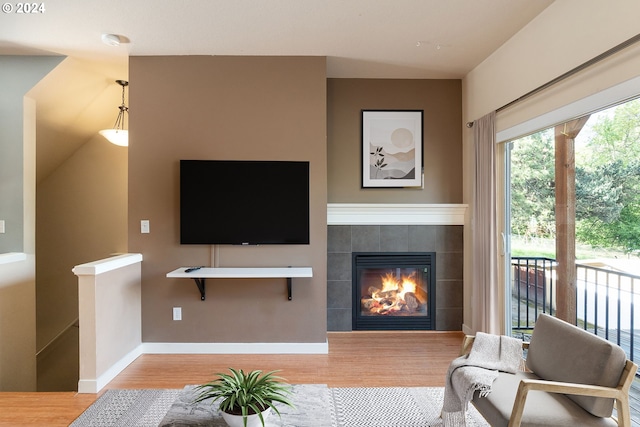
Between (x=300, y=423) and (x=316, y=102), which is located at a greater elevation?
(x=316, y=102)

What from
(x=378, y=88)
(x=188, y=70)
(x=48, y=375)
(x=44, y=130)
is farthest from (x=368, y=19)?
(x=48, y=375)

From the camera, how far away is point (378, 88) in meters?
4.22

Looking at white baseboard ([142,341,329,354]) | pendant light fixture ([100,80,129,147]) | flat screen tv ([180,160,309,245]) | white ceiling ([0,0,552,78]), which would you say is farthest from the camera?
pendant light fixture ([100,80,129,147])

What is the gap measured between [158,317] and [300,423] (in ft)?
8.01

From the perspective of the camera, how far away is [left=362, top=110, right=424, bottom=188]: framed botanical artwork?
13.8ft

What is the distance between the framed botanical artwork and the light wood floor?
5.69 ft

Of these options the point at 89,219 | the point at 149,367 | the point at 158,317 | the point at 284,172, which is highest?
the point at 284,172

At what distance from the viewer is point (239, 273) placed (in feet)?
10.9

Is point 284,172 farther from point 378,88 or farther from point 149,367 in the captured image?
point 149,367

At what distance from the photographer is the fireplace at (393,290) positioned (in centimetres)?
421

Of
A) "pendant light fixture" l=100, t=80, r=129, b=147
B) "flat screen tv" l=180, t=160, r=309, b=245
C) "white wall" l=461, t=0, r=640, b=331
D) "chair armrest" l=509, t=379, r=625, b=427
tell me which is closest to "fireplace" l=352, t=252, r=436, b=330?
"white wall" l=461, t=0, r=640, b=331

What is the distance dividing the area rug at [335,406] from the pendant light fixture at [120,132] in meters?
2.41

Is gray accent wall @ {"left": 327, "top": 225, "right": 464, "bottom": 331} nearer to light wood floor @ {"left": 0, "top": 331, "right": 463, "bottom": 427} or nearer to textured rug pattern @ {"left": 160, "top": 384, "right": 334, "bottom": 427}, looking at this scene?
light wood floor @ {"left": 0, "top": 331, "right": 463, "bottom": 427}

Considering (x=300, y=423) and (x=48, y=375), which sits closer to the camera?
(x=300, y=423)
